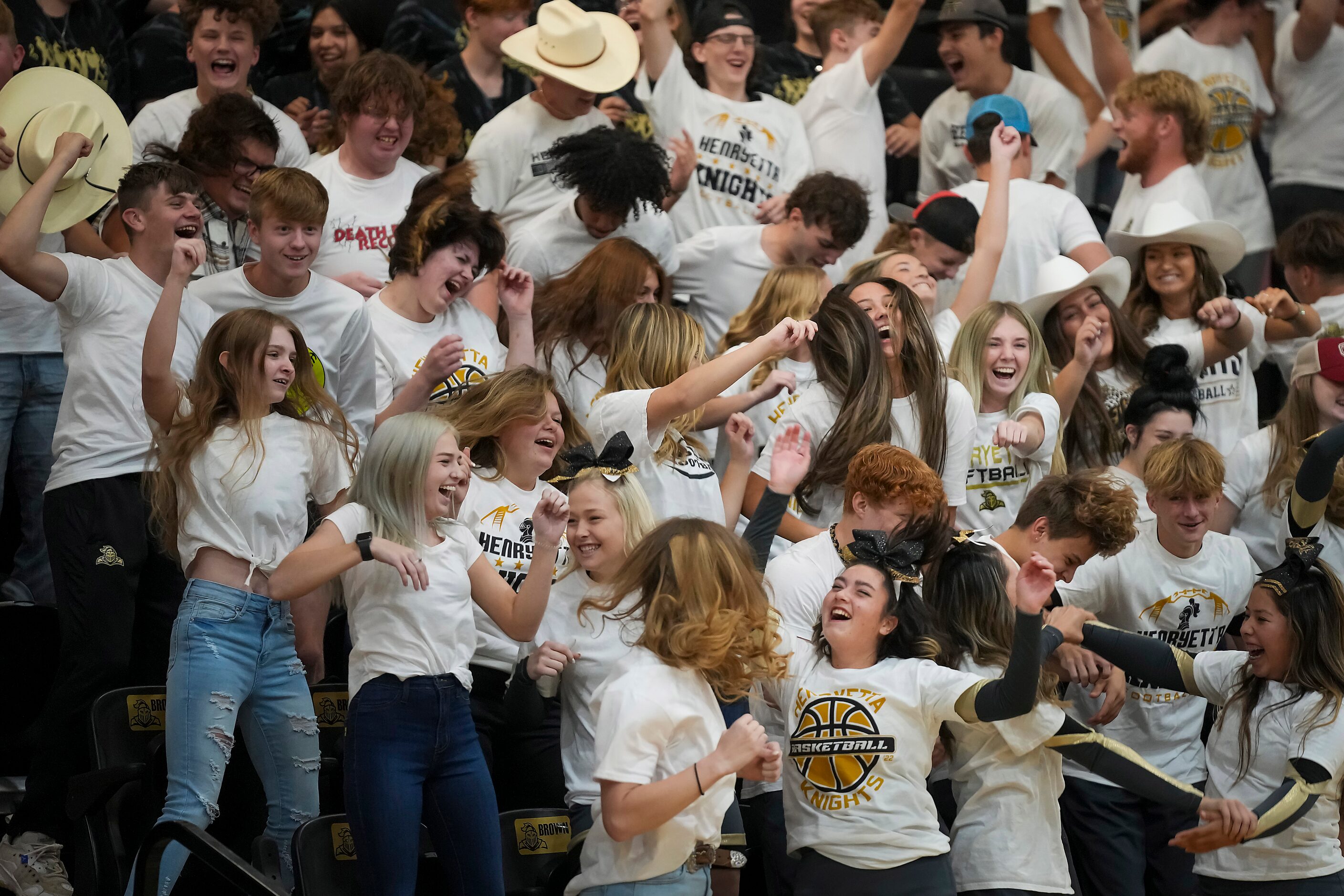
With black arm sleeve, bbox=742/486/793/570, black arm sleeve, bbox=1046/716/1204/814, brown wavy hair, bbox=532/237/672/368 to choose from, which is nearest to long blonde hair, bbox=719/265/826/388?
brown wavy hair, bbox=532/237/672/368

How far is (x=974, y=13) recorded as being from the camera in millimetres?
6855

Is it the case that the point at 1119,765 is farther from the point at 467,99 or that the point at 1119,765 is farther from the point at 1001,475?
the point at 467,99

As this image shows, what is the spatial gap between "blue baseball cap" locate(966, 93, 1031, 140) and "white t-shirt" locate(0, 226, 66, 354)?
11.6ft

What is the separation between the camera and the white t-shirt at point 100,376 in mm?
4312

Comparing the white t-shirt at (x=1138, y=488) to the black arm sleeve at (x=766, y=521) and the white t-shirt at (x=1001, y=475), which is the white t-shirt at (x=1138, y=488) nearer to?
the white t-shirt at (x=1001, y=475)

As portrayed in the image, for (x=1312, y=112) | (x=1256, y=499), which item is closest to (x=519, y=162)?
(x=1256, y=499)

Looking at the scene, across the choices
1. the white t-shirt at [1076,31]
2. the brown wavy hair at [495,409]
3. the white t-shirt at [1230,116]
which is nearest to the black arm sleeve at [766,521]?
the brown wavy hair at [495,409]

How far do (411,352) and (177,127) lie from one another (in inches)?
59.4

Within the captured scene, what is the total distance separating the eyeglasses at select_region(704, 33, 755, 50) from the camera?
6.54 metres

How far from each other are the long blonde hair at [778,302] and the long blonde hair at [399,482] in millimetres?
1805

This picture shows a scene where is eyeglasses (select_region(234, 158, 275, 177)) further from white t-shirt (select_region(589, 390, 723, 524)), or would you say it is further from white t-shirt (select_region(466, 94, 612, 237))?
white t-shirt (select_region(589, 390, 723, 524))

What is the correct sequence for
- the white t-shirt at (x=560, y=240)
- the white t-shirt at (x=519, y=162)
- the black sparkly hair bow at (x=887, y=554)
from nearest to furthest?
the black sparkly hair bow at (x=887, y=554) → the white t-shirt at (x=560, y=240) → the white t-shirt at (x=519, y=162)

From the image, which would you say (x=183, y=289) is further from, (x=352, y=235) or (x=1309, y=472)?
(x=1309, y=472)

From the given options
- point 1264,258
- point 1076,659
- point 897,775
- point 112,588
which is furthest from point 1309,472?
point 112,588
